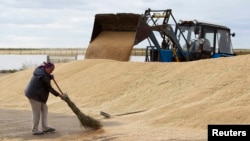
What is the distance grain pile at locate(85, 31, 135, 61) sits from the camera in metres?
17.7

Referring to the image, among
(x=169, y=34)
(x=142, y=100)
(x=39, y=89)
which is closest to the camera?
(x=39, y=89)

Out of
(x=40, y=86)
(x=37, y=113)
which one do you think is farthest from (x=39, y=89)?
(x=37, y=113)

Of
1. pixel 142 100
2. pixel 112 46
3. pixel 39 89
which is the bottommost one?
pixel 142 100

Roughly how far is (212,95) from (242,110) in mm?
1758

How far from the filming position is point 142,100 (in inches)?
500

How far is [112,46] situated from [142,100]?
19.1ft

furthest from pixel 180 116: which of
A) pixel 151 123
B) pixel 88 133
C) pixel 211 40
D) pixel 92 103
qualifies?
pixel 211 40

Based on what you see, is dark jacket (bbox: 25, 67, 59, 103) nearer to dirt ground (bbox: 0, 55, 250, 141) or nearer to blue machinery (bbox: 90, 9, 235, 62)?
dirt ground (bbox: 0, 55, 250, 141)

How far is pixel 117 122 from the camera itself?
10680mm

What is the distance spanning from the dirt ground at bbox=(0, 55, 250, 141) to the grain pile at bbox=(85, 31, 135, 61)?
1.13m

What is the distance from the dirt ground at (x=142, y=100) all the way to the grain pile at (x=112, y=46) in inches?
44.3

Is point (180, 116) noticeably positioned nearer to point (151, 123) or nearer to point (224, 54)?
point (151, 123)

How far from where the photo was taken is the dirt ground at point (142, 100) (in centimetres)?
929

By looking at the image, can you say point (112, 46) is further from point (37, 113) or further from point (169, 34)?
point (37, 113)
